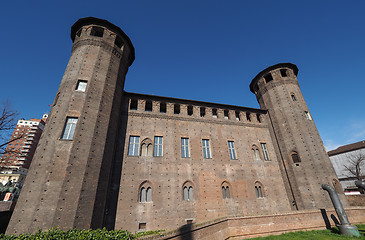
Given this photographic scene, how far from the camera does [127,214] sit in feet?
40.7

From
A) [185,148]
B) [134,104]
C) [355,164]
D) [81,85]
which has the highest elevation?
[134,104]

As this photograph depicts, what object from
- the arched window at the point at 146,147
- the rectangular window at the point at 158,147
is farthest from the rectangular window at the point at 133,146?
the rectangular window at the point at 158,147

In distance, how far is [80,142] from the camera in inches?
432

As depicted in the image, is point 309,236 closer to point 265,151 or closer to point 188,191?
point 188,191

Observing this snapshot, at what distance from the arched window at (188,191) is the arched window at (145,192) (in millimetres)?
2959

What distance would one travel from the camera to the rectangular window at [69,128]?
11.1 meters

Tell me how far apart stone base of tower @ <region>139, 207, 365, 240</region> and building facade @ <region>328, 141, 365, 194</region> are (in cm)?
2459

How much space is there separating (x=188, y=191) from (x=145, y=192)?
3713 millimetres

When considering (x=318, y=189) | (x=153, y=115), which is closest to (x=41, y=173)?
(x=153, y=115)

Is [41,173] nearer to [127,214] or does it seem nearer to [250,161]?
[127,214]

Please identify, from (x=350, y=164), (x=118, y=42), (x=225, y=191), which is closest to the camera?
(x=225, y=191)

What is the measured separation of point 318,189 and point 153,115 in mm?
17022

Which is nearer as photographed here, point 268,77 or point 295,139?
point 295,139

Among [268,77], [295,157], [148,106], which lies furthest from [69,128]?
[268,77]
